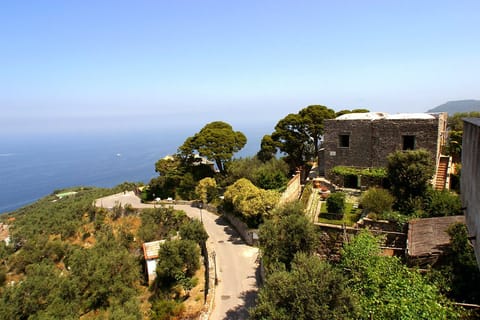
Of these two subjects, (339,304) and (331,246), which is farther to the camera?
(331,246)

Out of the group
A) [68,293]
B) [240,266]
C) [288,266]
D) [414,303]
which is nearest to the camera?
[414,303]

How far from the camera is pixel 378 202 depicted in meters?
13.2

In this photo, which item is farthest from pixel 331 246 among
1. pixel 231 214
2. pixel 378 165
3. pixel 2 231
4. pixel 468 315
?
pixel 2 231

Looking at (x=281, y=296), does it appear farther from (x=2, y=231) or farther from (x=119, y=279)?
(x=2, y=231)

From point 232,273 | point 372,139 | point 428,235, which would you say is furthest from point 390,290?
point 372,139

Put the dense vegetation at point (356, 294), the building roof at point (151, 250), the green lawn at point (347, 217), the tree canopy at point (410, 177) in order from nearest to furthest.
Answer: the dense vegetation at point (356, 294) < the tree canopy at point (410, 177) < the green lawn at point (347, 217) < the building roof at point (151, 250)

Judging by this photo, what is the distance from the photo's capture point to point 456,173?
646 inches

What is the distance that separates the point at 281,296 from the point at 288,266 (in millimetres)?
3343

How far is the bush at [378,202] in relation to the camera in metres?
13.2

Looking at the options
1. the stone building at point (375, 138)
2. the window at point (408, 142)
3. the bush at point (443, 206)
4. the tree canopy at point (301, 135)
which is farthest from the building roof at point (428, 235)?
the tree canopy at point (301, 135)

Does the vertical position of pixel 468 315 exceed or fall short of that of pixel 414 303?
it falls short

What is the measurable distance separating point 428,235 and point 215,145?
19440 millimetres

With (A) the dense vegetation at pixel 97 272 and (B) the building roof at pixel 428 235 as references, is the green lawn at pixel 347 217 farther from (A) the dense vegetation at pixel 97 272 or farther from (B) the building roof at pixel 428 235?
(A) the dense vegetation at pixel 97 272

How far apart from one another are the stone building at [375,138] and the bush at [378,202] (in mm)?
4038
